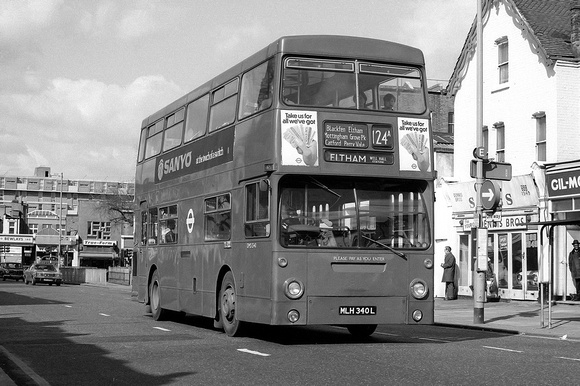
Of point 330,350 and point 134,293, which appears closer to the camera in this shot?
point 330,350

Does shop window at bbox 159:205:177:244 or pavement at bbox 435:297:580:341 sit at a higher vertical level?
shop window at bbox 159:205:177:244

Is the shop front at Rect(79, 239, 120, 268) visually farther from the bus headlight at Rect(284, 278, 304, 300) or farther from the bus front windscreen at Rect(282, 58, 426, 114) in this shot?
the bus headlight at Rect(284, 278, 304, 300)

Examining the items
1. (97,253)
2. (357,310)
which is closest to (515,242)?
(357,310)

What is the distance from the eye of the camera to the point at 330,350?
1387 cm

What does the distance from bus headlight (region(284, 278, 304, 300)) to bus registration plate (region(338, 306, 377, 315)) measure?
698mm

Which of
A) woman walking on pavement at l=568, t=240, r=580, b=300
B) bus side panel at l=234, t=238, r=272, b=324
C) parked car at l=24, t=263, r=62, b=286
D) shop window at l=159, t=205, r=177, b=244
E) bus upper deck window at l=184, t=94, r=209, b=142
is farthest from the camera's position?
parked car at l=24, t=263, r=62, b=286

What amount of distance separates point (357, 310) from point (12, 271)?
64017mm

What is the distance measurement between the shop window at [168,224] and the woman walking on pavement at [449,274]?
15.3 metres

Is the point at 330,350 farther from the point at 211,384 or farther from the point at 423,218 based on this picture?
the point at 211,384

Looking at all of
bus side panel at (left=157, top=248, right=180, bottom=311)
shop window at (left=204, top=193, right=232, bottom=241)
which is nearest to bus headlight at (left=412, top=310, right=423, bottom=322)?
shop window at (left=204, top=193, right=232, bottom=241)

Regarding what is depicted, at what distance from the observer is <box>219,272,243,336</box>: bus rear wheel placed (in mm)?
16125

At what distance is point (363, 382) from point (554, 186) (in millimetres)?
20967

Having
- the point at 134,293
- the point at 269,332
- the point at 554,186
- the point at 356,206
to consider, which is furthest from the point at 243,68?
the point at 554,186

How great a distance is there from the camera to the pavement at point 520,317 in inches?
751
